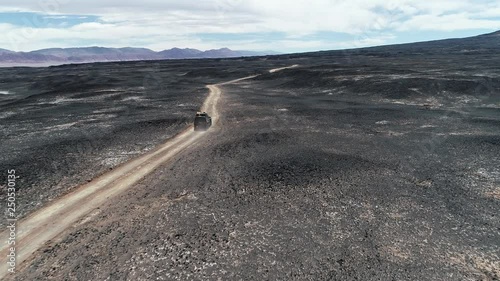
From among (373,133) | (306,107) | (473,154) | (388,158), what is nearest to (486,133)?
(473,154)

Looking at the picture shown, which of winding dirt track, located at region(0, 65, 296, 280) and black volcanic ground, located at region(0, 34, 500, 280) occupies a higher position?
winding dirt track, located at region(0, 65, 296, 280)

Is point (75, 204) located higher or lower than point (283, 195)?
higher

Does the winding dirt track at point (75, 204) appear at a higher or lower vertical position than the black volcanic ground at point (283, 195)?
higher

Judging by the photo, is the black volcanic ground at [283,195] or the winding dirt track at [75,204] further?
the winding dirt track at [75,204]

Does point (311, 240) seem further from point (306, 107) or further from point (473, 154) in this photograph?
point (306, 107)
